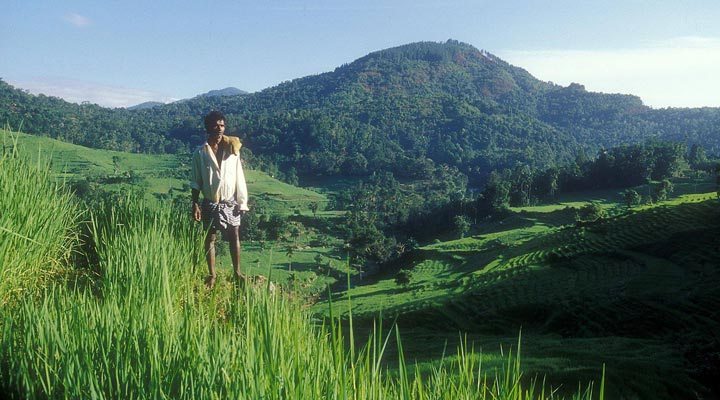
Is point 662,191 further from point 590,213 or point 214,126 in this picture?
point 214,126

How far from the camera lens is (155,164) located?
8375cm

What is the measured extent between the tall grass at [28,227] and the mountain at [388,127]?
78418mm

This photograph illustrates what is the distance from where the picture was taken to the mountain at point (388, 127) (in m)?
105

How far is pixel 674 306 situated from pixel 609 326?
2.69m

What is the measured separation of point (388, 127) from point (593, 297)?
11749 centimetres

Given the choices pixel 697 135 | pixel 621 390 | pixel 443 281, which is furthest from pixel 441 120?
pixel 621 390

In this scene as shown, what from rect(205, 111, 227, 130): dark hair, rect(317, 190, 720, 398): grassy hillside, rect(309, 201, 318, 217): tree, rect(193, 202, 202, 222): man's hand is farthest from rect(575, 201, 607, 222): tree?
rect(193, 202, 202, 222): man's hand

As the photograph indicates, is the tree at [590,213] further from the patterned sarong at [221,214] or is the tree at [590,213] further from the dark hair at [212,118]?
the dark hair at [212,118]

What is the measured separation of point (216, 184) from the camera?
4934 mm

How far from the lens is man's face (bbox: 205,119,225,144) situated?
196 inches

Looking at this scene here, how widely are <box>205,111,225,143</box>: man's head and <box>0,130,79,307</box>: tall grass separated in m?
1.38

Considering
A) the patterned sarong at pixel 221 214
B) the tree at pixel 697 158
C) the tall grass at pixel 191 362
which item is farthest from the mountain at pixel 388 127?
the tall grass at pixel 191 362

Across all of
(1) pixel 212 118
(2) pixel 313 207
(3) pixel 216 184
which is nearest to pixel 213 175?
(3) pixel 216 184

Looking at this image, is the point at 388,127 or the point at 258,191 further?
the point at 388,127
